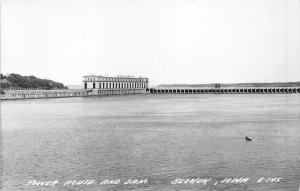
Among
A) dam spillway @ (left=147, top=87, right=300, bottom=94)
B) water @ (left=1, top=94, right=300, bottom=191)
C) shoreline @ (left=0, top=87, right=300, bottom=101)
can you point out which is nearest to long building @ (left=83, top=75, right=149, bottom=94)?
shoreline @ (left=0, top=87, right=300, bottom=101)

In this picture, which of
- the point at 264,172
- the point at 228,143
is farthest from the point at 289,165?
the point at 228,143

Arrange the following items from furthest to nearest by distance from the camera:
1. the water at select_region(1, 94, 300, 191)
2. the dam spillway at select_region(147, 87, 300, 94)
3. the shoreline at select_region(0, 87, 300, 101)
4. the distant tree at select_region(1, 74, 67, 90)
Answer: the dam spillway at select_region(147, 87, 300, 94) < the distant tree at select_region(1, 74, 67, 90) < the shoreline at select_region(0, 87, 300, 101) < the water at select_region(1, 94, 300, 191)

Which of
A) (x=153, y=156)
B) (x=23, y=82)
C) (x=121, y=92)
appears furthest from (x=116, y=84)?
(x=153, y=156)

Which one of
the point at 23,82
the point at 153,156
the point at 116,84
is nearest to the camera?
the point at 153,156

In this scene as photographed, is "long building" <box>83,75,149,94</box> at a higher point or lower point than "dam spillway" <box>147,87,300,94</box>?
higher

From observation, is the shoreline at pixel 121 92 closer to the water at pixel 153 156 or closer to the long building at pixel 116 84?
the long building at pixel 116 84

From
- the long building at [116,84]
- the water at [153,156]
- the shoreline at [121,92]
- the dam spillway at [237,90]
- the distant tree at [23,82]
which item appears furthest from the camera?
the dam spillway at [237,90]

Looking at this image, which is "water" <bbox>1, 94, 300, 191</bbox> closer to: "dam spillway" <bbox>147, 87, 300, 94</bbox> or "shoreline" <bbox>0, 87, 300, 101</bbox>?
"shoreline" <bbox>0, 87, 300, 101</bbox>

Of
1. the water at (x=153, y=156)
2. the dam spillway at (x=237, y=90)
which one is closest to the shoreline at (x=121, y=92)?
the dam spillway at (x=237, y=90)

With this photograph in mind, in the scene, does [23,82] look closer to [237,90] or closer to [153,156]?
[237,90]
